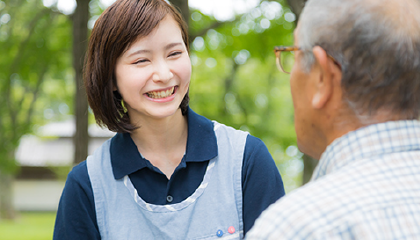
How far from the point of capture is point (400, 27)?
1.17m

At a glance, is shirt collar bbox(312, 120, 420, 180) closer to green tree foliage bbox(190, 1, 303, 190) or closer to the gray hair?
the gray hair

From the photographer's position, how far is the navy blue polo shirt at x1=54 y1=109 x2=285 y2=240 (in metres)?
2.11

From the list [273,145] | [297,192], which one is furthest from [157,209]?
[273,145]

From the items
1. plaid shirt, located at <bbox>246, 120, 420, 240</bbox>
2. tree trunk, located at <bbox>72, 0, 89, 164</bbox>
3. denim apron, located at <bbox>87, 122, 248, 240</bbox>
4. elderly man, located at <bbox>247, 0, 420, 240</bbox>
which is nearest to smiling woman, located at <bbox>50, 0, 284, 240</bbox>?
denim apron, located at <bbox>87, 122, 248, 240</bbox>

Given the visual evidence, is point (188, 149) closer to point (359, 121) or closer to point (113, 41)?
point (113, 41)

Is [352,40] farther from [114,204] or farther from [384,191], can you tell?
[114,204]

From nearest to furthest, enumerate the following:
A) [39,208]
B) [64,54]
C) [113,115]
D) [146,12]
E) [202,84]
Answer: [146,12]
[113,115]
[64,54]
[202,84]
[39,208]

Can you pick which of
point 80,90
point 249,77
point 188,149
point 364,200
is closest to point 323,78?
point 364,200

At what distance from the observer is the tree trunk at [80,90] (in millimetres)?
6258

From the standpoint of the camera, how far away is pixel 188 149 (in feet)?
7.49

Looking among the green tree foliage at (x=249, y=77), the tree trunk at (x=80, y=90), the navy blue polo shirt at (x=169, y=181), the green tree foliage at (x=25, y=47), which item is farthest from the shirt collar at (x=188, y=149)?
the green tree foliage at (x=25, y=47)

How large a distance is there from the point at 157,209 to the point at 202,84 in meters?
12.3

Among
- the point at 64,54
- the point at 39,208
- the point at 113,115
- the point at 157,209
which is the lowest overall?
the point at 39,208

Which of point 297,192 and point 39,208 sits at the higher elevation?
point 297,192
